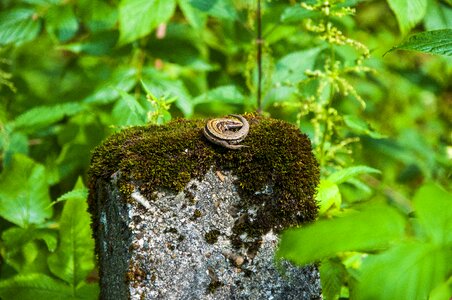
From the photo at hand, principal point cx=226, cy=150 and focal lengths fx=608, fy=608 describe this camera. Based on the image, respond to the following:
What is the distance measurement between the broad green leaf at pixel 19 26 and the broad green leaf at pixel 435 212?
9.38ft

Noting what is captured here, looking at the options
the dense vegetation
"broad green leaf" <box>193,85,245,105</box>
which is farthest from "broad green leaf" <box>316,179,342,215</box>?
"broad green leaf" <box>193,85,245,105</box>

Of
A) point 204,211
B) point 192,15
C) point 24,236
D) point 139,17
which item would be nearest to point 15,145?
point 24,236

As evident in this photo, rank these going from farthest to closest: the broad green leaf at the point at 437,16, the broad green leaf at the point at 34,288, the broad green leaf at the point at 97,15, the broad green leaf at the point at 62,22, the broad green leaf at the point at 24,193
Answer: the broad green leaf at the point at 97,15
the broad green leaf at the point at 62,22
the broad green leaf at the point at 437,16
the broad green leaf at the point at 24,193
the broad green leaf at the point at 34,288

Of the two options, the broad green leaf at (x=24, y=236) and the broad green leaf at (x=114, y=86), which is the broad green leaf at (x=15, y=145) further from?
the broad green leaf at (x=24, y=236)

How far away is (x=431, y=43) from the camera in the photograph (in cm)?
182

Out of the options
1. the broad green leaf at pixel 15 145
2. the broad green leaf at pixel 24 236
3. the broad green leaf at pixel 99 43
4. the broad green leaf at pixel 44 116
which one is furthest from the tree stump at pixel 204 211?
the broad green leaf at pixel 99 43

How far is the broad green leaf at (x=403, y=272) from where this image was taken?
115 cm

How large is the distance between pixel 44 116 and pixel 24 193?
0.51 meters

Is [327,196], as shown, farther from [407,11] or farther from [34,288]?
[34,288]

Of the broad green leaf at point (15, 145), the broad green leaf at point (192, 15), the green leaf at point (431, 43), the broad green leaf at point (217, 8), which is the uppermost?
the broad green leaf at point (192, 15)

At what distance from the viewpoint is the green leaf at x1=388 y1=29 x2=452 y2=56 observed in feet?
5.82

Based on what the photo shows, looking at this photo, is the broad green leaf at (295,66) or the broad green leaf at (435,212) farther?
the broad green leaf at (295,66)

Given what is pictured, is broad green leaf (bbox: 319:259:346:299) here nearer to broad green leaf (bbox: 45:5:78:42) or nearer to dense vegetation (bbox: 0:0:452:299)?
dense vegetation (bbox: 0:0:452:299)

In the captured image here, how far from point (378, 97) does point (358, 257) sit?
3.20 metres
